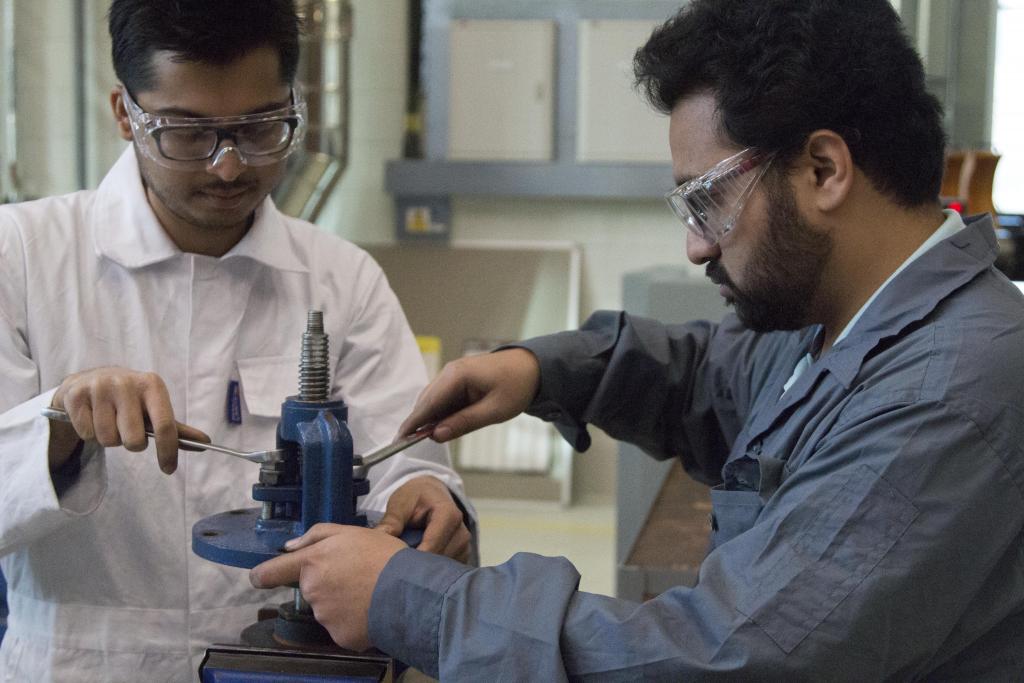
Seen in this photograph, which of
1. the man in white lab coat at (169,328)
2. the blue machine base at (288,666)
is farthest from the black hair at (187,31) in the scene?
the blue machine base at (288,666)

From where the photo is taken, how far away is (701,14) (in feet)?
3.73

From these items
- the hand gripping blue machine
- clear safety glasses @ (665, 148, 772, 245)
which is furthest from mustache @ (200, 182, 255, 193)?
clear safety glasses @ (665, 148, 772, 245)

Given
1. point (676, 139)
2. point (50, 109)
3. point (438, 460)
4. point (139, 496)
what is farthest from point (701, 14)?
point (50, 109)

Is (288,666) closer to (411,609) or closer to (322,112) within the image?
(411,609)

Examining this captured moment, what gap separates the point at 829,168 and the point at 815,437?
0.87 ft

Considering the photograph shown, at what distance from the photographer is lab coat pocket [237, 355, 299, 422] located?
143 centimetres

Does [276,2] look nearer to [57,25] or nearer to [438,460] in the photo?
[438,460]

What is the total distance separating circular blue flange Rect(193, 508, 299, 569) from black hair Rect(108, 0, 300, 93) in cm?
58

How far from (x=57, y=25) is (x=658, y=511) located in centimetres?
299

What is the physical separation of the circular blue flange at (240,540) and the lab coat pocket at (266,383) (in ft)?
1.06

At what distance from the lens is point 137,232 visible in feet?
4.67

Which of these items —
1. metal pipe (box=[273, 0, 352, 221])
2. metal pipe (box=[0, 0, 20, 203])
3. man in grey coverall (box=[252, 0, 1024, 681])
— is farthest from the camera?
metal pipe (box=[273, 0, 352, 221])

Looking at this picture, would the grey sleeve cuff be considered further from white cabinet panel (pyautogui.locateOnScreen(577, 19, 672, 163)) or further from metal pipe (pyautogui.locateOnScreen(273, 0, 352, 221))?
white cabinet panel (pyautogui.locateOnScreen(577, 19, 672, 163))

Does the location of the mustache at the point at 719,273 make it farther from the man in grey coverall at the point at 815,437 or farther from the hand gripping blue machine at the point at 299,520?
the hand gripping blue machine at the point at 299,520
